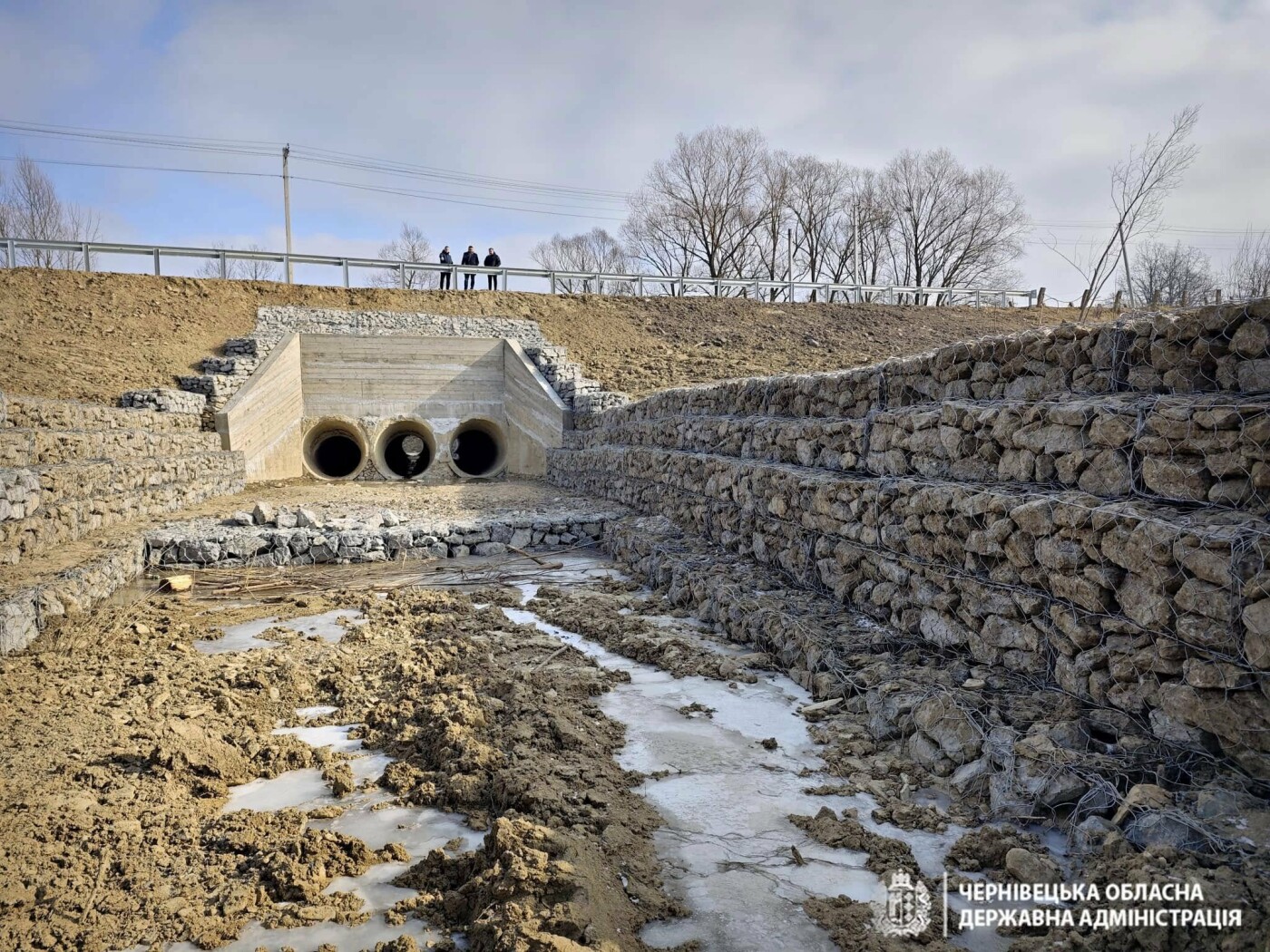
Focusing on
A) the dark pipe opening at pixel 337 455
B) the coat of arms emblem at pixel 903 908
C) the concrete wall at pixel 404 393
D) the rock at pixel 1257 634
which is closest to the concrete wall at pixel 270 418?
the concrete wall at pixel 404 393

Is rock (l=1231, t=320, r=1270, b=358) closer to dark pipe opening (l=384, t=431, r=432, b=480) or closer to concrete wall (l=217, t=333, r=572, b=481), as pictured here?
concrete wall (l=217, t=333, r=572, b=481)

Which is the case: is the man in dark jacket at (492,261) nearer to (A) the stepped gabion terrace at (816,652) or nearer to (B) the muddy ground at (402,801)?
(A) the stepped gabion terrace at (816,652)

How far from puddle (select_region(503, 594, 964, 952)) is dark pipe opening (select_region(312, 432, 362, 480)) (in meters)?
17.5

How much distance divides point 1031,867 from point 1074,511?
1.77 metres

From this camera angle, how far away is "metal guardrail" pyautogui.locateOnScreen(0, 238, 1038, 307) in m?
19.2

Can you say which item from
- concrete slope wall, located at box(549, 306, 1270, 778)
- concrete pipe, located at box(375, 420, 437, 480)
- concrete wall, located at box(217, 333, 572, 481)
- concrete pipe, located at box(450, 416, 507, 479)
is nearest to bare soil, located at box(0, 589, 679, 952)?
concrete slope wall, located at box(549, 306, 1270, 778)

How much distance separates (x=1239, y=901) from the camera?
229 cm

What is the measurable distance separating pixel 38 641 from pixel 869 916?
6.54 m

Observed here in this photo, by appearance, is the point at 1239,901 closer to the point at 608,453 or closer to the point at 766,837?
the point at 766,837

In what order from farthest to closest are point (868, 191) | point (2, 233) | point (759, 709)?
point (868, 191) < point (2, 233) < point (759, 709)

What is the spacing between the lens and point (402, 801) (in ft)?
12.3

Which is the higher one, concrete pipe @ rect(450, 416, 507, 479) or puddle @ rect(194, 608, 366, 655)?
concrete pipe @ rect(450, 416, 507, 479)

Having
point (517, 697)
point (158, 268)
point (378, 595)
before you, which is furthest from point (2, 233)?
point (517, 697)

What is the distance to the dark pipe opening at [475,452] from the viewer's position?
21.1 meters
